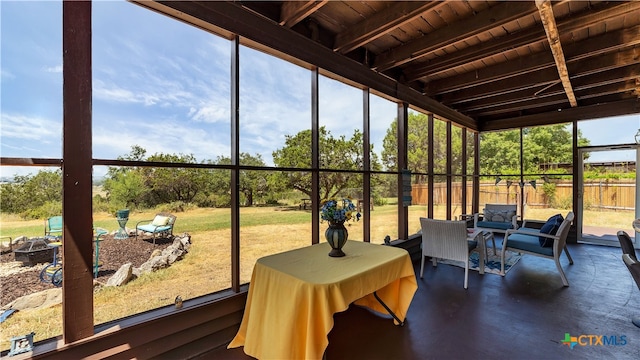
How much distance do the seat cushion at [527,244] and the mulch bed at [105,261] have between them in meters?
4.53

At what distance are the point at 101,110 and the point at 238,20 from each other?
4.48ft

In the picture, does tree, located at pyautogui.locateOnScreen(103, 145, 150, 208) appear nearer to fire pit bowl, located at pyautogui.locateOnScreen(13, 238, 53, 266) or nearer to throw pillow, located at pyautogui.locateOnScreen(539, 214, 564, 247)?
fire pit bowl, located at pyautogui.locateOnScreen(13, 238, 53, 266)

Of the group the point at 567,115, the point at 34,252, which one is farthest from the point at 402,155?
the point at 567,115

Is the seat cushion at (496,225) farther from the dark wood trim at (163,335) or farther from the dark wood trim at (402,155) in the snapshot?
the dark wood trim at (163,335)

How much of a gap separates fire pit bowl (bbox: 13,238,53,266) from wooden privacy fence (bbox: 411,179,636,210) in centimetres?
469

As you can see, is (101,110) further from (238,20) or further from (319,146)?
(319,146)

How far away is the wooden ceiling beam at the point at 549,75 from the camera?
11.8ft

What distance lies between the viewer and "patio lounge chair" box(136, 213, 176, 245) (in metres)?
2.12

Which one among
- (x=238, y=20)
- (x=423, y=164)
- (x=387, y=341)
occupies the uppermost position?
(x=238, y=20)

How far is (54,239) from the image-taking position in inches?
69.1

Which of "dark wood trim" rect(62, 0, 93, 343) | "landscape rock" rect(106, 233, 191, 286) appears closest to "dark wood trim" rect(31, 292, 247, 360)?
"dark wood trim" rect(62, 0, 93, 343)

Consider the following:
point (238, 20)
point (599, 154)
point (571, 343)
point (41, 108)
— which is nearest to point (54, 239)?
point (41, 108)

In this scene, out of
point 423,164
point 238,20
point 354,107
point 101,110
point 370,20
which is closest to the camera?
point 101,110

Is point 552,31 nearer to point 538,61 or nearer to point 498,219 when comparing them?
point 538,61
